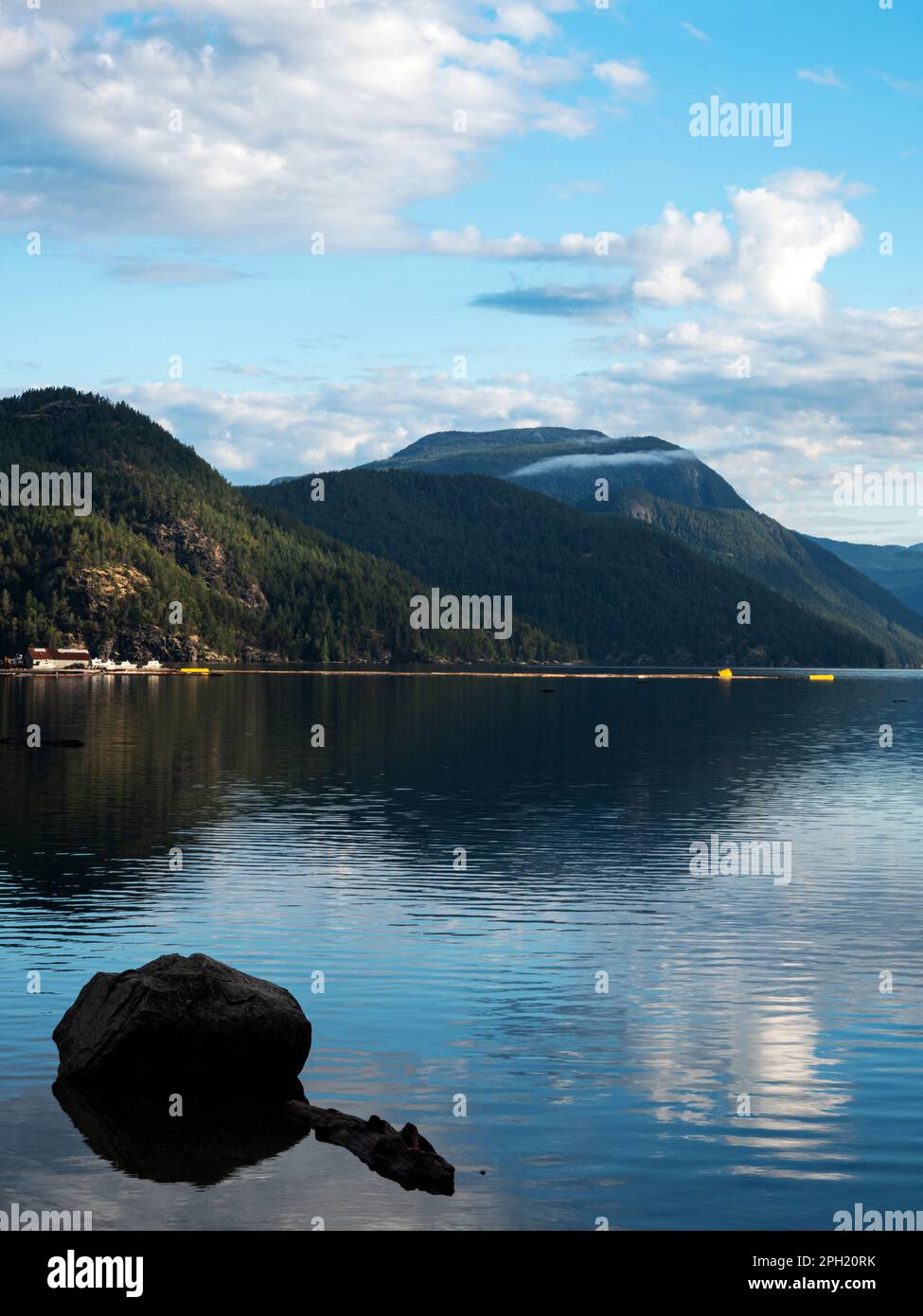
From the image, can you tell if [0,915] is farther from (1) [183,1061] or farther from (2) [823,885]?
(2) [823,885]

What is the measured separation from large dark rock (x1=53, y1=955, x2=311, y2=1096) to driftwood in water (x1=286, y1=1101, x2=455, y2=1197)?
3.69m

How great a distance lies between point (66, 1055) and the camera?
120 ft

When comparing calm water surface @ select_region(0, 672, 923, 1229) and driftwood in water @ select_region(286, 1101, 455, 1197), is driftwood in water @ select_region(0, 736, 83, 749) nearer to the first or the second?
calm water surface @ select_region(0, 672, 923, 1229)

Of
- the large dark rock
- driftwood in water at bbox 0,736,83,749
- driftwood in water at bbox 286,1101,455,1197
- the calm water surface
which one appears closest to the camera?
driftwood in water at bbox 286,1101,455,1197

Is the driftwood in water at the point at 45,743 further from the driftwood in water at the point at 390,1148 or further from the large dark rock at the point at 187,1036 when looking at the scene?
the driftwood in water at the point at 390,1148

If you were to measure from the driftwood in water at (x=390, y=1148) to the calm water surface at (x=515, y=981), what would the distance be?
0.39 meters

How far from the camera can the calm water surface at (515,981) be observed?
2944 centimetres

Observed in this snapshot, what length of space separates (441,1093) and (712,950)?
820 inches

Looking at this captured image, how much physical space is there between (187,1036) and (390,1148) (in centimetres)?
799

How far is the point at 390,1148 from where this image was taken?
3023cm

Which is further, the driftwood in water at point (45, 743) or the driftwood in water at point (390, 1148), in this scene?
the driftwood in water at point (45, 743)

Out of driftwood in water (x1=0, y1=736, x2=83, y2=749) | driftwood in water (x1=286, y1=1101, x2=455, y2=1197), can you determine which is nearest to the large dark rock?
driftwood in water (x1=286, y1=1101, x2=455, y2=1197)

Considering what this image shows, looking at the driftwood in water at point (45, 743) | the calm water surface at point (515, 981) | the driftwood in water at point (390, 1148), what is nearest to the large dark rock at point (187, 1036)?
the calm water surface at point (515, 981)

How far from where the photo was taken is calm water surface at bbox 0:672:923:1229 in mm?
29438
